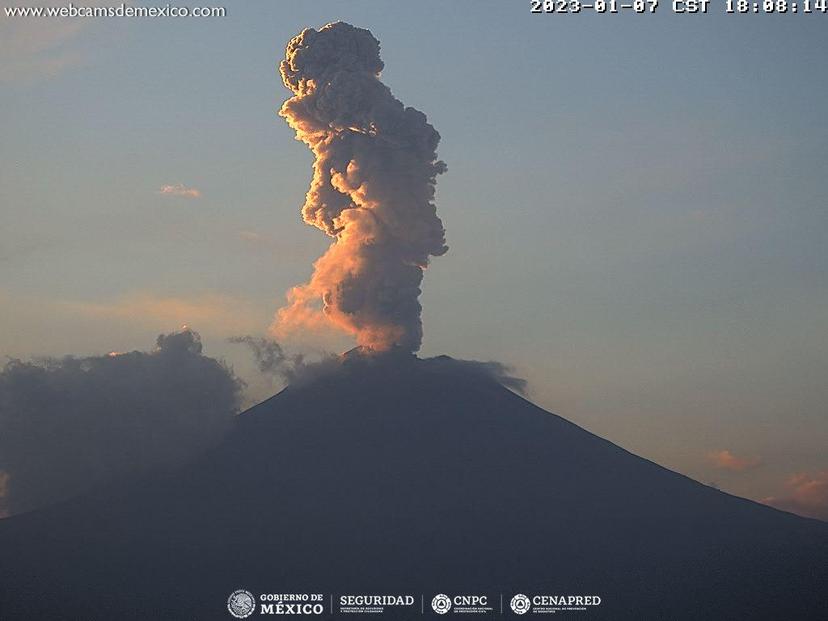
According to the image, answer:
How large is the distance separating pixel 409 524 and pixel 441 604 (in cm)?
1167

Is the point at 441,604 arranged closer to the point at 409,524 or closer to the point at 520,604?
the point at 520,604

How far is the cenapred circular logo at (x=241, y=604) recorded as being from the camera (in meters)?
113

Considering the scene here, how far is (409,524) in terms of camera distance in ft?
433

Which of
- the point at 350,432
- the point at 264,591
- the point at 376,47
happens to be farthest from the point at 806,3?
the point at 350,432

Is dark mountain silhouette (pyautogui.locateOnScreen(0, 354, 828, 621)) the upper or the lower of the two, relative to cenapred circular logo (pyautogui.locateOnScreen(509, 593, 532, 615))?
upper

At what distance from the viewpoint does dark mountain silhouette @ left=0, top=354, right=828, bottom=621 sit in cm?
12488

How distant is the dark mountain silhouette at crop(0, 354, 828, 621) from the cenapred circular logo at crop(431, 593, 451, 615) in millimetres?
947

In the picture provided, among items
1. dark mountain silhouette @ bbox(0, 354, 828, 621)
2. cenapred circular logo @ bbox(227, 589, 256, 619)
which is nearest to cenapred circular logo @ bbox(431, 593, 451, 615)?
dark mountain silhouette @ bbox(0, 354, 828, 621)

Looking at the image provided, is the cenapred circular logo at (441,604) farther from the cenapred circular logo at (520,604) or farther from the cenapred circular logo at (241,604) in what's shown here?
the cenapred circular logo at (241,604)

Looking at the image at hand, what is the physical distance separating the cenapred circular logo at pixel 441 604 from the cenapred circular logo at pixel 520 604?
5.82 metres

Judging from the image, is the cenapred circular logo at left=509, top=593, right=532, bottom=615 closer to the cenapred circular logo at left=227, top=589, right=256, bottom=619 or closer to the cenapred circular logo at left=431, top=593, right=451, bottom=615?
the cenapred circular logo at left=431, top=593, right=451, bottom=615

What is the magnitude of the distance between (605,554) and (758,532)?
1799 cm

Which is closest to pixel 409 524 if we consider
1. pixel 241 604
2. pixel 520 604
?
pixel 520 604

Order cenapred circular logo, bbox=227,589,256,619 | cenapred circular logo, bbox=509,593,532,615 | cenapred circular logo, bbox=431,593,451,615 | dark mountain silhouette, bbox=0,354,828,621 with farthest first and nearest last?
dark mountain silhouette, bbox=0,354,828,621
cenapred circular logo, bbox=431,593,451,615
cenapred circular logo, bbox=509,593,532,615
cenapred circular logo, bbox=227,589,256,619
